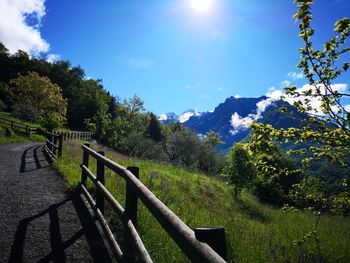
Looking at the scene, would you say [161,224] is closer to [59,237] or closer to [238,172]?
[59,237]

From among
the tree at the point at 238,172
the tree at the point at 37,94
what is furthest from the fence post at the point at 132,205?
the tree at the point at 37,94

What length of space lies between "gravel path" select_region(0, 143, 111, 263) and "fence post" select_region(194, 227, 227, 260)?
118 inches

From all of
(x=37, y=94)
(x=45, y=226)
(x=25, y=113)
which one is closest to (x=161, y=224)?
(x=45, y=226)

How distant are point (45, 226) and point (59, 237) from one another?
2.22 feet

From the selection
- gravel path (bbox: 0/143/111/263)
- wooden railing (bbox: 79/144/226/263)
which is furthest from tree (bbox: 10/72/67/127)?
wooden railing (bbox: 79/144/226/263)

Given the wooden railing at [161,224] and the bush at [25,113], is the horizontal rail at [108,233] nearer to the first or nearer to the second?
the wooden railing at [161,224]

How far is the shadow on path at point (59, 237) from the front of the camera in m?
4.81

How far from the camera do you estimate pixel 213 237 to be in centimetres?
223

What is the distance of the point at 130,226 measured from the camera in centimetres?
431

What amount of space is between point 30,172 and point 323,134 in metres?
10.5

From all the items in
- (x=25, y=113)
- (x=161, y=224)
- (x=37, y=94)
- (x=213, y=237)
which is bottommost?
(x=161, y=224)

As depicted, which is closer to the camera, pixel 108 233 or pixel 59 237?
pixel 108 233

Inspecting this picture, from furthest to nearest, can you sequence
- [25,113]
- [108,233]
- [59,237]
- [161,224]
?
[25,113] < [59,237] < [108,233] < [161,224]

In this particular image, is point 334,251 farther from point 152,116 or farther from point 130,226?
point 152,116
